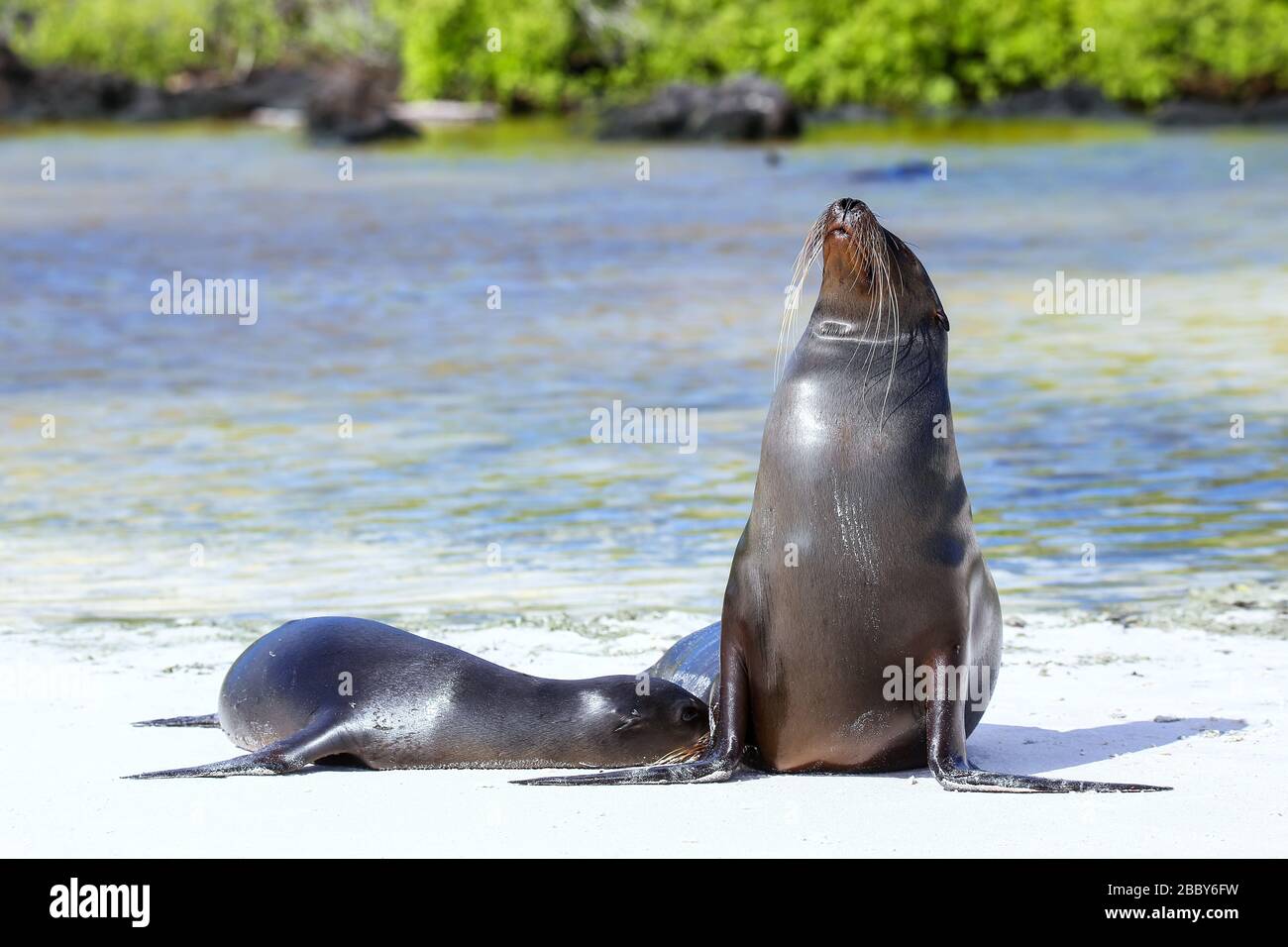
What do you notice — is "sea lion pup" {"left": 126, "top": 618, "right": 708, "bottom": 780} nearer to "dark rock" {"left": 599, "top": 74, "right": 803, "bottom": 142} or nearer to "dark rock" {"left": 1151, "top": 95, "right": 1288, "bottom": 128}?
"dark rock" {"left": 599, "top": 74, "right": 803, "bottom": 142}

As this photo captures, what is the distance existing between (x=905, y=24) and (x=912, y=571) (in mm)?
52424

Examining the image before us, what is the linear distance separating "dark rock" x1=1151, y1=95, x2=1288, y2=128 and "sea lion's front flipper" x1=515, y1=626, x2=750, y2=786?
133 ft

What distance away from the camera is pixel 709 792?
5.43 meters

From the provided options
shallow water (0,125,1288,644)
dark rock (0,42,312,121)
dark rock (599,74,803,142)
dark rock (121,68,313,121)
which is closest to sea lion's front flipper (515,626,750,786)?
shallow water (0,125,1288,644)

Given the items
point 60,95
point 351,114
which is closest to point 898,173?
point 351,114

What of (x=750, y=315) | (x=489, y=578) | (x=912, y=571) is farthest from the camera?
(x=750, y=315)

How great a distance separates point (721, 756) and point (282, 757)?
3.71 feet

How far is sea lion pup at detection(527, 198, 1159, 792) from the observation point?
5574 mm

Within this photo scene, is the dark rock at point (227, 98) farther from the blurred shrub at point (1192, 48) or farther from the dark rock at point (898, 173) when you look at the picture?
the dark rock at point (898, 173)

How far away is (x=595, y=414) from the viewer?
13.1 meters

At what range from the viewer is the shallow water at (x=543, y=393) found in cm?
894

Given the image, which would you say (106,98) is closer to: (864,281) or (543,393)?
(543,393)

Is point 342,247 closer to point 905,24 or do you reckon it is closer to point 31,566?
point 31,566
